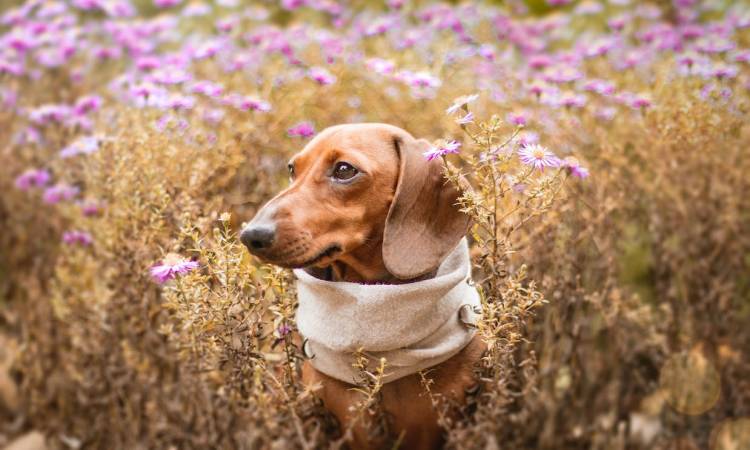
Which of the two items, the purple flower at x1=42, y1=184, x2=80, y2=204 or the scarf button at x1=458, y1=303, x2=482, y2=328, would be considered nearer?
the scarf button at x1=458, y1=303, x2=482, y2=328

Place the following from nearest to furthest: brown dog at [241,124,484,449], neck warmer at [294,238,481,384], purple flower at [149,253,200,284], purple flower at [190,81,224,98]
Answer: purple flower at [149,253,200,284]
brown dog at [241,124,484,449]
neck warmer at [294,238,481,384]
purple flower at [190,81,224,98]

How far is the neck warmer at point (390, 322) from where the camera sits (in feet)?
6.75

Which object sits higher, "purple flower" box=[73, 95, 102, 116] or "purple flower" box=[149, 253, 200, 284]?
"purple flower" box=[149, 253, 200, 284]

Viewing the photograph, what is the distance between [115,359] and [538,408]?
1.73m

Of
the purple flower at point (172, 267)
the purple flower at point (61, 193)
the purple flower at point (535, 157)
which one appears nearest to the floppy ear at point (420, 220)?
the purple flower at point (535, 157)

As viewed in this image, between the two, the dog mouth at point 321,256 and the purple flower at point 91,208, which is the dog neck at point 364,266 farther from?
the purple flower at point 91,208

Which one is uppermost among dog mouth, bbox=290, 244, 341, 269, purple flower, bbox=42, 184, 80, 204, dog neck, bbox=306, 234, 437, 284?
dog mouth, bbox=290, 244, 341, 269

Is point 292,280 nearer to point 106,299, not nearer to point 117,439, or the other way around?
point 106,299

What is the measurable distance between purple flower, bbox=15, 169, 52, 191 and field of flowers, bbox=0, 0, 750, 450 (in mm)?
18

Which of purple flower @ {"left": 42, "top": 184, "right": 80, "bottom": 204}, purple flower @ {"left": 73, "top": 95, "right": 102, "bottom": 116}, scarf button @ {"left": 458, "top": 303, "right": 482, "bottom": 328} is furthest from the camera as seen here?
purple flower @ {"left": 73, "top": 95, "right": 102, "bottom": 116}

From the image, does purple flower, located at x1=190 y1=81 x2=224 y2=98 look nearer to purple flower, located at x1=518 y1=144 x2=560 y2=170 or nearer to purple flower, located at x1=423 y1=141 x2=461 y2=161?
purple flower, located at x1=423 y1=141 x2=461 y2=161

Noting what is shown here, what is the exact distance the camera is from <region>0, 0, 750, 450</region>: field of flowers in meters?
2.16

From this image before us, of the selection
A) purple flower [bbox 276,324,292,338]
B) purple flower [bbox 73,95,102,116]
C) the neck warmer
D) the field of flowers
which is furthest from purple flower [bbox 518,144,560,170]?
purple flower [bbox 73,95,102,116]

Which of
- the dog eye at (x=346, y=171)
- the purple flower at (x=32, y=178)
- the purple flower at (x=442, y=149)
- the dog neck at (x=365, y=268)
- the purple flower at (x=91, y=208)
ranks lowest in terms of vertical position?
the purple flower at (x=32, y=178)
